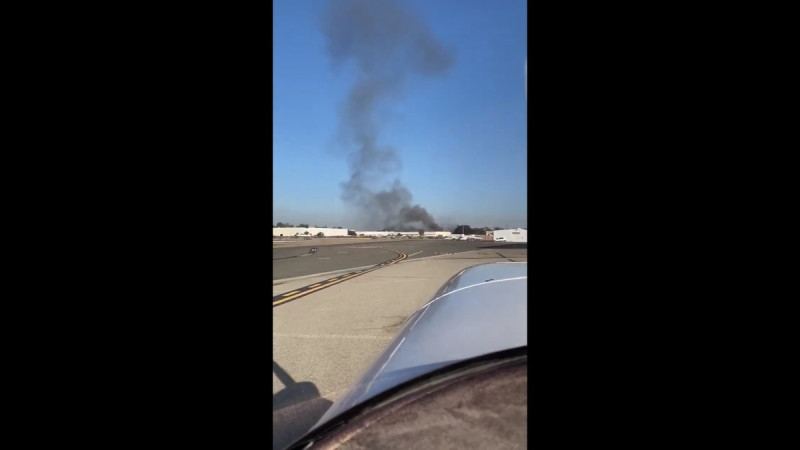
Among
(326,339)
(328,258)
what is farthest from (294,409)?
(328,258)

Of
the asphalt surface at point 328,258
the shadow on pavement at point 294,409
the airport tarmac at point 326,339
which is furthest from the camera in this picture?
the asphalt surface at point 328,258

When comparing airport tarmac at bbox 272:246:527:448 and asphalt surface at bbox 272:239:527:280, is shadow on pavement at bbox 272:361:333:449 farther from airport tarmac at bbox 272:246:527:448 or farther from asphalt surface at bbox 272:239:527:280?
asphalt surface at bbox 272:239:527:280

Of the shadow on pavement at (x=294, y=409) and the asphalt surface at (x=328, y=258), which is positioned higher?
the asphalt surface at (x=328, y=258)

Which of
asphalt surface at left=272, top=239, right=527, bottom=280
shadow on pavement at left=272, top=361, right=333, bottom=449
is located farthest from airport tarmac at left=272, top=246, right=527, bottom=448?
asphalt surface at left=272, top=239, right=527, bottom=280

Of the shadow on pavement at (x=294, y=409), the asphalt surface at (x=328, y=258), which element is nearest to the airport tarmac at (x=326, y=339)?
the shadow on pavement at (x=294, y=409)

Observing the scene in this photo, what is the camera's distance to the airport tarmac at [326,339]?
9.19 ft

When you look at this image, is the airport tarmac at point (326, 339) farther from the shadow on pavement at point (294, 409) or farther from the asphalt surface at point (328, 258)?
the asphalt surface at point (328, 258)

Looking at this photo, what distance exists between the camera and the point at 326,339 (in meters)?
4.57

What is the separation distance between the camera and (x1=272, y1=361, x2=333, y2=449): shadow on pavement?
2.35 m

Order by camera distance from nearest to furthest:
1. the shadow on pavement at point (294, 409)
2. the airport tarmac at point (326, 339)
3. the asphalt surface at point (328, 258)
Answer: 1. the shadow on pavement at point (294, 409)
2. the airport tarmac at point (326, 339)
3. the asphalt surface at point (328, 258)
